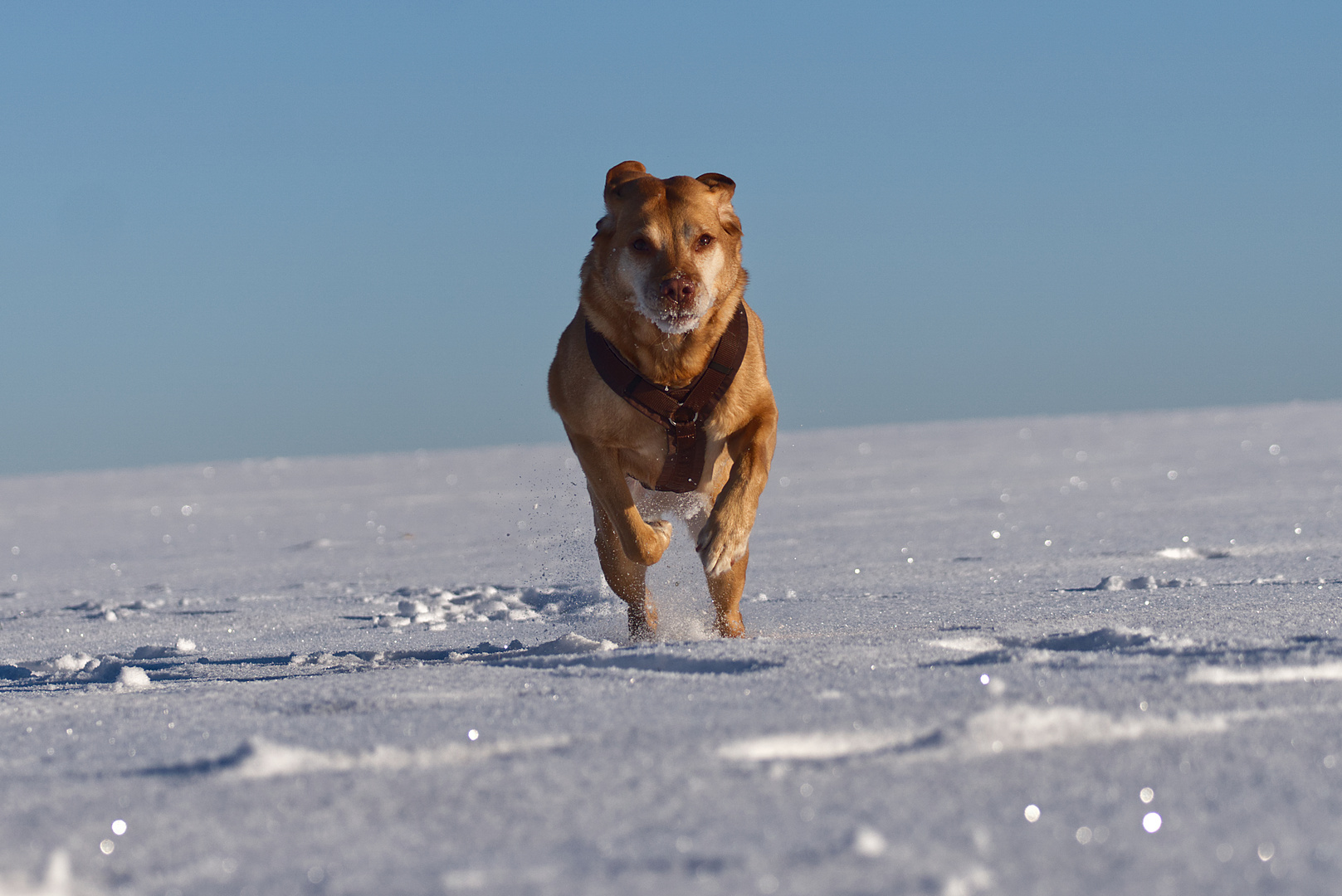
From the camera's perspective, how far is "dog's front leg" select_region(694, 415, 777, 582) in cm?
460

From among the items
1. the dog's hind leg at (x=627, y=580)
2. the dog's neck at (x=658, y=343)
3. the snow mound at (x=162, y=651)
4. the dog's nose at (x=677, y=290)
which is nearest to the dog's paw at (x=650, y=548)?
the dog's hind leg at (x=627, y=580)

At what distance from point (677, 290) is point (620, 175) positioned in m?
1.06

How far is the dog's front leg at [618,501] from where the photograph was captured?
4859 millimetres

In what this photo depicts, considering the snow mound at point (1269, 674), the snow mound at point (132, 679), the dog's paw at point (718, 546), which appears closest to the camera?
the snow mound at point (1269, 674)

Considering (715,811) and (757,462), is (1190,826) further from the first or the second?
(757,462)

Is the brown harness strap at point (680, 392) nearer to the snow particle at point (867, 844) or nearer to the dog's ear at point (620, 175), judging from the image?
the dog's ear at point (620, 175)

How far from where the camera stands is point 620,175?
17.4 feet

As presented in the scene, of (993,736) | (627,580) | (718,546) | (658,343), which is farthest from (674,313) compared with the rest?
(993,736)

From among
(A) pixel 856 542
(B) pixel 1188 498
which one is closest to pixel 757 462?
(A) pixel 856 542

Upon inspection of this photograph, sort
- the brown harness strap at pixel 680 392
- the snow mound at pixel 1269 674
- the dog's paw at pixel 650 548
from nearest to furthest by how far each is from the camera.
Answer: the snow mound at pixel 1269 674 < the brown harness strap at pixel 680 392 < the dog's paw at pixel 650 548

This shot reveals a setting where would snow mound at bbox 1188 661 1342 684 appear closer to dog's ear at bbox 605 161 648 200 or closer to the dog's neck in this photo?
the dog's neck

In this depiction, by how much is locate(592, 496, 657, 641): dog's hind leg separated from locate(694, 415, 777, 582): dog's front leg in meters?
0.44

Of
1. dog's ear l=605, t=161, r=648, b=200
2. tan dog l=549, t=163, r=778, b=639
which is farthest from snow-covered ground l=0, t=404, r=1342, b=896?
dog's ear l=605, t=161, r=648, b=200

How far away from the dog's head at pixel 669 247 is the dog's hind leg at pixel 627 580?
1.05 metres
